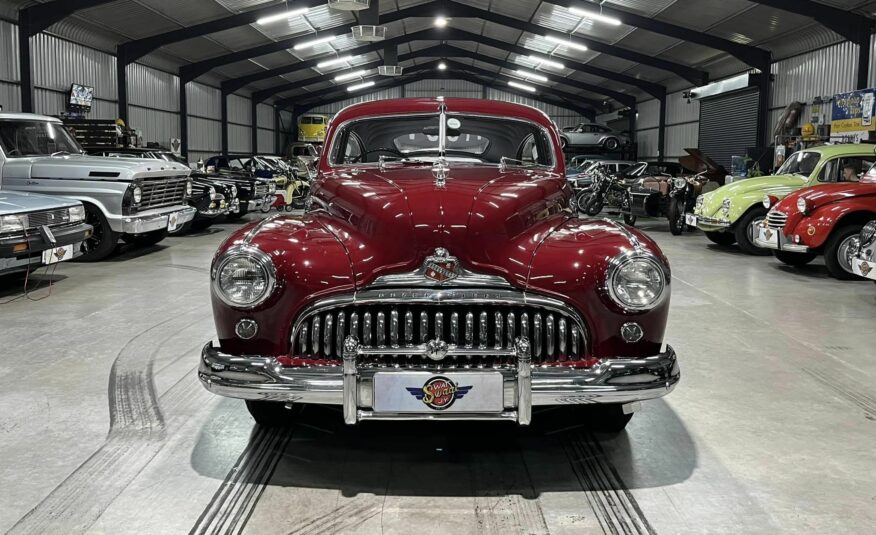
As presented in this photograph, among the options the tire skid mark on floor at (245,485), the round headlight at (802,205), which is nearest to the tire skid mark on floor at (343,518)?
the tire skid mark on floor at (245,485)

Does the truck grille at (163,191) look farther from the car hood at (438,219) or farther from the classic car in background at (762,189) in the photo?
the classic car in background at (762,189)

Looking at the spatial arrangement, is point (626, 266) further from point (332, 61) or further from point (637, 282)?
point (332, 61)

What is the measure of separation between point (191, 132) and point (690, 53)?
55.7 ft

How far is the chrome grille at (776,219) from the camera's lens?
9336 millimetres

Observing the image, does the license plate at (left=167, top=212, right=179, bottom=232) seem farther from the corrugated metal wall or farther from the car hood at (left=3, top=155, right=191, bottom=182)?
the corrugated metal wall

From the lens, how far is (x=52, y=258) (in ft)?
24.8

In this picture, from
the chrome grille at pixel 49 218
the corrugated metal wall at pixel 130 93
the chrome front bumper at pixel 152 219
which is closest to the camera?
the chrome grille at pixel 49 218

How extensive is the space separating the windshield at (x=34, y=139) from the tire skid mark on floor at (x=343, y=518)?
28.0ft

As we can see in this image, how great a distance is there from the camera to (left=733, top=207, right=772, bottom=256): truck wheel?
11492 mm

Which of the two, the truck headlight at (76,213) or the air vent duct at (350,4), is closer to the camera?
the truck headlight at (76,213)

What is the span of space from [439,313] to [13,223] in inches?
230

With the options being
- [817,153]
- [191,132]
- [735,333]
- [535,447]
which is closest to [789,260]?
[817,153]

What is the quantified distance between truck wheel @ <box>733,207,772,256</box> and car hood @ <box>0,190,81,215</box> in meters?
9.28

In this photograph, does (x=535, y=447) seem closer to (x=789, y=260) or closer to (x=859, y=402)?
(x=859, y=402)
